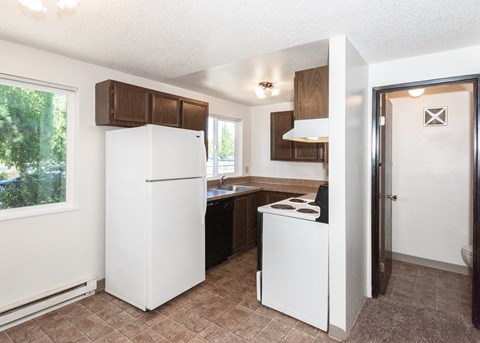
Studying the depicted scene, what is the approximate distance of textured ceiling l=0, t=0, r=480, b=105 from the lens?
1.67m

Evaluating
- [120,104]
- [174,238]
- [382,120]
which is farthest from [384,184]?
[120,104]

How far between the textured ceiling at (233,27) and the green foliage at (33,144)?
475mm

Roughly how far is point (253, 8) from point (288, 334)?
2.40m

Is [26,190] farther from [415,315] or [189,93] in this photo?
[415,315]

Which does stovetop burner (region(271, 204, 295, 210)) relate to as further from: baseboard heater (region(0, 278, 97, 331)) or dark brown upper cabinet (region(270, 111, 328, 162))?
baseboard heater (region(0, 278, 97, 331))

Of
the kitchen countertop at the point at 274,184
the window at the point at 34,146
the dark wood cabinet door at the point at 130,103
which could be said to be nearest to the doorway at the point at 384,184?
the kitchen countertop at the point at 274,184

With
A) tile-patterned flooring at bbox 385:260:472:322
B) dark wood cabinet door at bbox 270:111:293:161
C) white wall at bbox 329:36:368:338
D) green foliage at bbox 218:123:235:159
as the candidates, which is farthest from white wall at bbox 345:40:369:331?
green foliage at bbox 218:123:235:159

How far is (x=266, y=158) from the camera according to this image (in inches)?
197

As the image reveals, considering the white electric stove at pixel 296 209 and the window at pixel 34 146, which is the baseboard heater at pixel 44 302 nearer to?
the window at pixel 34 146

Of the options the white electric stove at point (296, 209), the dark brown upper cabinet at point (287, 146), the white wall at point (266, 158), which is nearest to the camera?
the white electric stove at point (296, 209)

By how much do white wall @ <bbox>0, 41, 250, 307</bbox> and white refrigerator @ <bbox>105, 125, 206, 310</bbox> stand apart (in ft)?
0.48

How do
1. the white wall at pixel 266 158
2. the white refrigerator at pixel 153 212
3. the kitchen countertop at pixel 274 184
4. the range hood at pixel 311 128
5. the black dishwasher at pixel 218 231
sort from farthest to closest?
1. the white wall at pixel 266 158
2. the kitchen countertop at pixel 274 184
3. the black dishwasher at pixel 218 231
4. the white refrigerator at pixel 153 212
5. the range hood at pixel 311 128

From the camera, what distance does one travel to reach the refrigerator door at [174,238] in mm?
2420

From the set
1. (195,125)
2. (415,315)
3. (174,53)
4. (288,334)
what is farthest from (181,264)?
(415,315)
